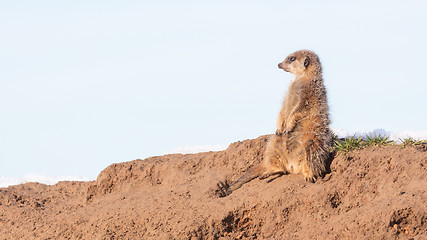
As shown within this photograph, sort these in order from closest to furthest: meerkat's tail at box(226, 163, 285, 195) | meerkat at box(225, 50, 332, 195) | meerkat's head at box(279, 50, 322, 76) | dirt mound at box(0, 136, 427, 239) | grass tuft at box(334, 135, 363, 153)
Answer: dirt mound at box(0, 136, 427, 239)
meerkat at box(225, 50, 332, 195)
grass tuft at box(334, 135, 363, 153)
meerkat's tail at box(226, 163, 285, 195)
meerkat's head at box(279, 50, 322, 76)

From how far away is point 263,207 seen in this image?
677 centimetres

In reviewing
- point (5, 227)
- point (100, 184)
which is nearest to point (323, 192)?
point (100, 184)

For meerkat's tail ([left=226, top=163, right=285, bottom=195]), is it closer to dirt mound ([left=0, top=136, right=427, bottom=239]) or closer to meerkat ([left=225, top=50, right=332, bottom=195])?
meerkat ([left=225, top=50, right=332, bottom=195])

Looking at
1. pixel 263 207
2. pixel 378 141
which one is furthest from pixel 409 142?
Result: pixel 263 207

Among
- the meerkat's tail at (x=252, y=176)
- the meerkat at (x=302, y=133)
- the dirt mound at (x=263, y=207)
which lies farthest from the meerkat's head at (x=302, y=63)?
the meerkat's tail at (x=252, y=176)

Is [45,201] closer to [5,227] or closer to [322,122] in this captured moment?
[5,227]

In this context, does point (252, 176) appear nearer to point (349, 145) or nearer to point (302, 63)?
point (349, 145)

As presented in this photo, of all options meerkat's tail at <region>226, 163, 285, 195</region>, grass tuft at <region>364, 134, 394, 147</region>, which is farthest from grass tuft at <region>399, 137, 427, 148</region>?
meerkat's tail at <region>226, 163, 285, 195</region>

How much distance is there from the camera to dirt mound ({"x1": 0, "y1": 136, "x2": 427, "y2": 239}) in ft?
19.5

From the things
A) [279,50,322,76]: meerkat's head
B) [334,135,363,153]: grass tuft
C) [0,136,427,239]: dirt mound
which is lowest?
[0,136,427,239]: dirt mound

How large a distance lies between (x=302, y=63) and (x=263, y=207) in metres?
2.35

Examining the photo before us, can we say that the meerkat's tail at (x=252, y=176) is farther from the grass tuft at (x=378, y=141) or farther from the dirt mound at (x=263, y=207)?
the grass tuft at (x=378, y=141)

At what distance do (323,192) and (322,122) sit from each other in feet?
3.44

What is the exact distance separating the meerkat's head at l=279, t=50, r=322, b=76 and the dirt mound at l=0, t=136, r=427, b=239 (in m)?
1.37
